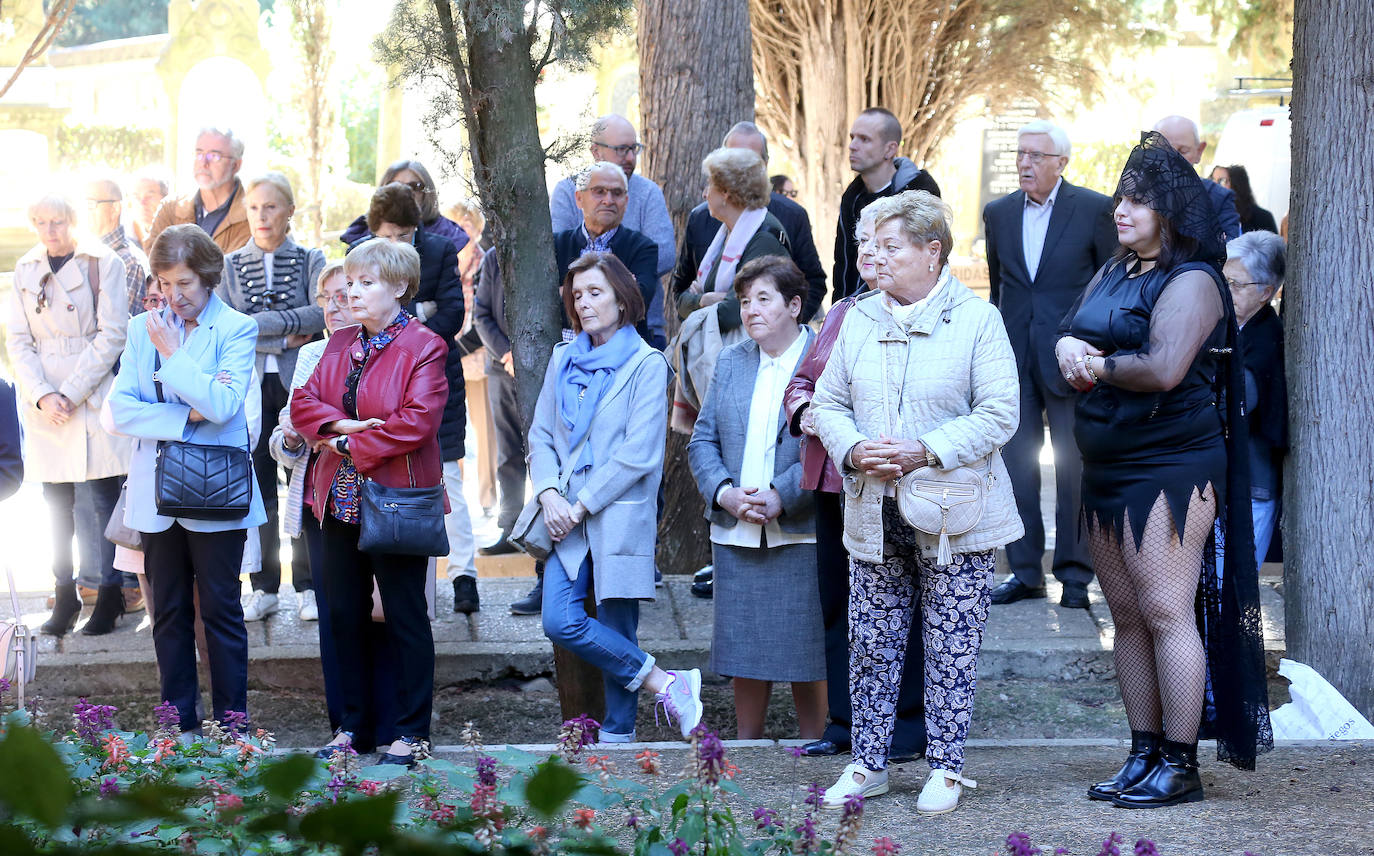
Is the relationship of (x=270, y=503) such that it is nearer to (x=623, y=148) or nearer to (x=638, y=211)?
(x=638, y=211)

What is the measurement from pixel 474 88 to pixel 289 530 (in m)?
1.76

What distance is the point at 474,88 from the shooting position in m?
5.27

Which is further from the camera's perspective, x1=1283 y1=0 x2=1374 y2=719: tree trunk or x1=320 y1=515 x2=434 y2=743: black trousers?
x1=1283 y1=0 x2=1374 y2=719: tree trunk

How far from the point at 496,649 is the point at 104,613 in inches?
71.1

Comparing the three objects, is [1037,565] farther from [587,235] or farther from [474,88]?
[474,88]

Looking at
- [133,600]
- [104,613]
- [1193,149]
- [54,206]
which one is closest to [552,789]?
[104,613]

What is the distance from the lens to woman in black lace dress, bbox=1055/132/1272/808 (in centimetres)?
397

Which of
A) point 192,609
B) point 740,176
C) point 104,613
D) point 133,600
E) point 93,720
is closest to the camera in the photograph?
point 93,720

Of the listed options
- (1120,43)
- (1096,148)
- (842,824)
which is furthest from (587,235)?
(1096,148)

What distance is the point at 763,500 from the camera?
4965mm

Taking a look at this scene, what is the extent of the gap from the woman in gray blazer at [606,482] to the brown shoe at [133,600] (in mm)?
2610

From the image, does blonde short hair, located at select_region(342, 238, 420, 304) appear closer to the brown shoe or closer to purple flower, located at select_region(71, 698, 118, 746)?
purple flower, located at select_region(71, 698, 118, 746)

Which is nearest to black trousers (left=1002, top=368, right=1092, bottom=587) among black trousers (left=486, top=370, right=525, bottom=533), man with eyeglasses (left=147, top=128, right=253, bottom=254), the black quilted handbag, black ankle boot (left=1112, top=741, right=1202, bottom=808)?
black ankle boot (left=1112, top=741, right=1202, bottom=808)

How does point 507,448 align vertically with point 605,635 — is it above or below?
above
